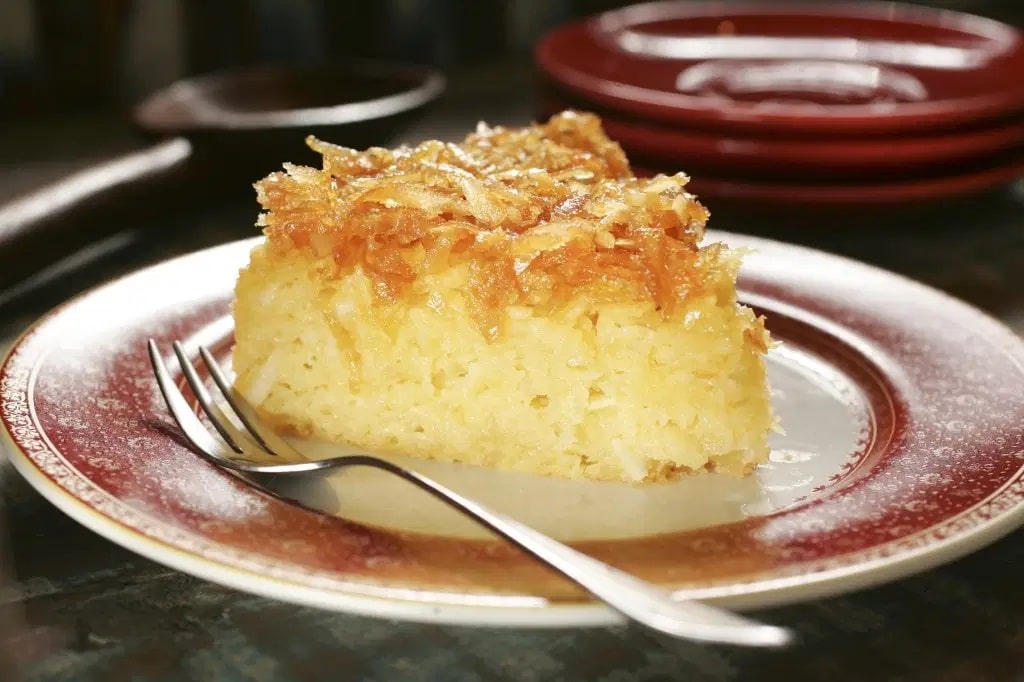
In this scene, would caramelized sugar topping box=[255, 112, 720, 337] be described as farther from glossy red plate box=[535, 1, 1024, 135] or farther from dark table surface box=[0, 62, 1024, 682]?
glossy red plate box=[535, 1, 1024, 135]

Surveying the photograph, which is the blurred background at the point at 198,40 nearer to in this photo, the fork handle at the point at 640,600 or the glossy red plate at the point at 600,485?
the glossy red plate at the point at 600,485

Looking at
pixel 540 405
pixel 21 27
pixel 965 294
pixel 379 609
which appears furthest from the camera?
pixel 21 27

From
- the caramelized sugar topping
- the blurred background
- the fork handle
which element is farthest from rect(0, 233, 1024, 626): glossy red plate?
the blurred background

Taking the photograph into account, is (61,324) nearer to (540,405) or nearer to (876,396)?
(540,405)

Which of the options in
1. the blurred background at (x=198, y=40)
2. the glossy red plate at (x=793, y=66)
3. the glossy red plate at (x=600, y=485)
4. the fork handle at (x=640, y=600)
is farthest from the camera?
the blurred background at (x=198, y=40)

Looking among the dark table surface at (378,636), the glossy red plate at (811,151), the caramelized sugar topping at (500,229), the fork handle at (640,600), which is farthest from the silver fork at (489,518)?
the glossy red plate at (811,151)

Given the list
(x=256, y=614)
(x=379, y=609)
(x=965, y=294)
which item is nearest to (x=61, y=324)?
(x=256, y=614)
